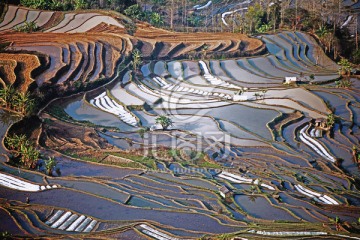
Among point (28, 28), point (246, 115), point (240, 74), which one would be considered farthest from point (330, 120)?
point (28, 28)

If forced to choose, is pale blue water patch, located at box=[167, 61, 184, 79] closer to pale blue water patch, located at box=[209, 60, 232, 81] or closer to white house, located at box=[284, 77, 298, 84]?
pale blue water patch, located at box=[209, 60, 232, 81]

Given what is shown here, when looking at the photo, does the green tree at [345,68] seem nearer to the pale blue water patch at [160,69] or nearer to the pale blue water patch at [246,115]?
the pale blue water patch at [246,115]

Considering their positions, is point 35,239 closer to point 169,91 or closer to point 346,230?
point 346,230

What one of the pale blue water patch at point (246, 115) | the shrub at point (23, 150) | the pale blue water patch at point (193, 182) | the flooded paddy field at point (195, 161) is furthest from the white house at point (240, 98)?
the shrub at point (23, 150)

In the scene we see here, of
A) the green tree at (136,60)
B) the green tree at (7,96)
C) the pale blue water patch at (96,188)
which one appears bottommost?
the pale blue water patch at (96,188)

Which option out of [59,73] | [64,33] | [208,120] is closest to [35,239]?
[208,120]

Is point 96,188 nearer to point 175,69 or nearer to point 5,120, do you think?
point 5,120

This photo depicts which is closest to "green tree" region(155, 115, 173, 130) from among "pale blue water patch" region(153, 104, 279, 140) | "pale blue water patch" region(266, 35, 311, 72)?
"pale blue water patch" region(153, 104, 279, 140)
